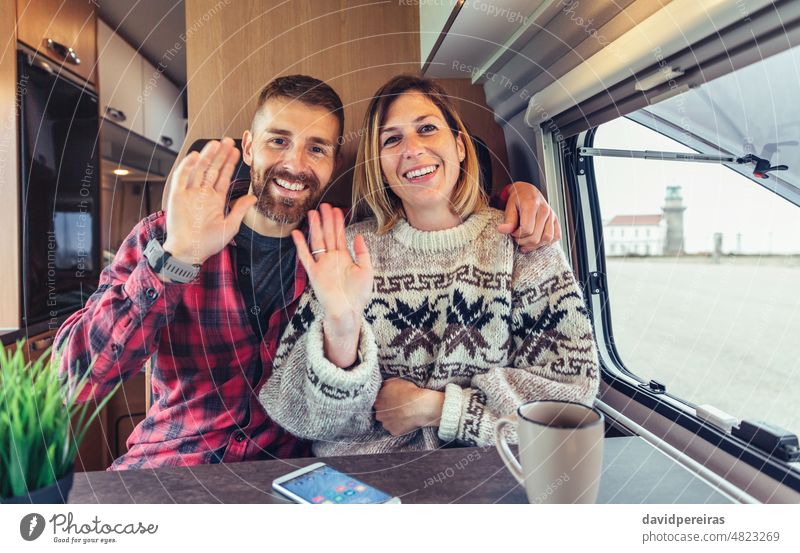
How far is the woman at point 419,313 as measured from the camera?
441 mm

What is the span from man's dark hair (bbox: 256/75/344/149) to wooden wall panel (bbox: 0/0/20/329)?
201mm

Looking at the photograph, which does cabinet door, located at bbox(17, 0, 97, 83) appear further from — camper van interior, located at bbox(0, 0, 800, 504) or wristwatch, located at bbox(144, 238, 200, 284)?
wristwatch, located at bbox(144, 238, 200, 284)

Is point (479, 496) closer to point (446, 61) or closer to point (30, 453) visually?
point (30, 453)

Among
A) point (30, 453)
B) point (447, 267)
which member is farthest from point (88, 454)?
point (447, 267)

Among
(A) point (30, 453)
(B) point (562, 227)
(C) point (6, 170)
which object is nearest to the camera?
(A) point (30, 453)

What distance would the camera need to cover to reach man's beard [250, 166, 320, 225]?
46 centimetres

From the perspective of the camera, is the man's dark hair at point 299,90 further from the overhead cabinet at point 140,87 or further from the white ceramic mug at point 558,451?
the white ceramic mug at point 558,451

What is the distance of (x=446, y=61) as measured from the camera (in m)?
0.48

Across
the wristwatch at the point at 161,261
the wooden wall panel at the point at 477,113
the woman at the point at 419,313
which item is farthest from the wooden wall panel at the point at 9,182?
the wooden wall panel at the point at 477,113

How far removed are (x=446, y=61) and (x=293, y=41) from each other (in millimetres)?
141

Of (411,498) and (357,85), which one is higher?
(357,85)

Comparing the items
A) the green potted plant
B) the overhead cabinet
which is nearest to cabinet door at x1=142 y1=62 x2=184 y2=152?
the overhead cabinet

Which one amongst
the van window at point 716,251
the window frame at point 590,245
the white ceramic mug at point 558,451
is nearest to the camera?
the white ceramic mug at point 558,451

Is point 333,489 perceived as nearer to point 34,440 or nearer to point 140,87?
point 34,440
